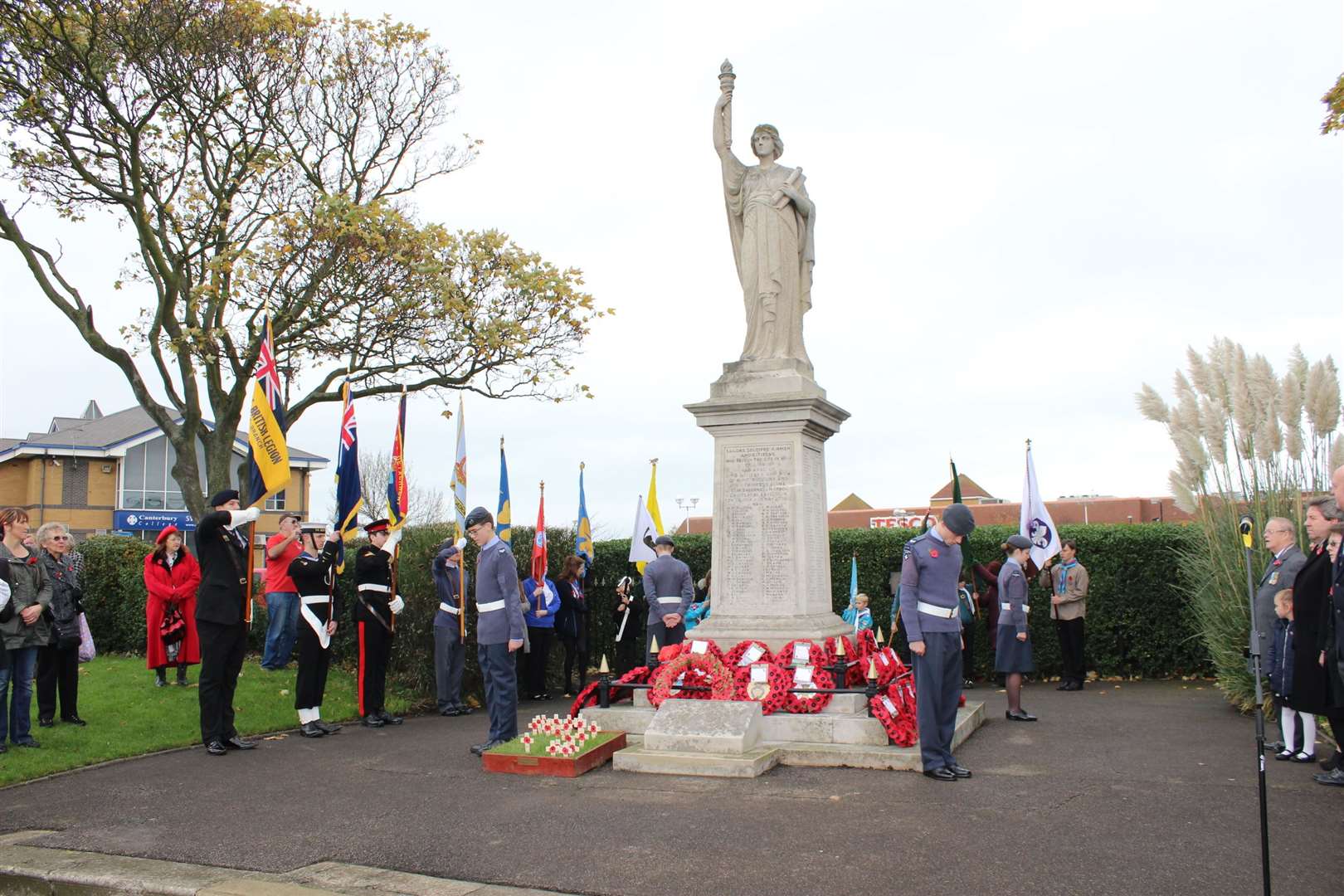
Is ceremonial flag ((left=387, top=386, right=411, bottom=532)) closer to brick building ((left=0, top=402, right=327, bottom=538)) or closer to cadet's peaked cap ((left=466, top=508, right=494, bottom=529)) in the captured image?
cadet's peaked cap ((left=466, top=508, right=494, bottom=529))

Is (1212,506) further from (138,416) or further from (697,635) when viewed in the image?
(138,416)

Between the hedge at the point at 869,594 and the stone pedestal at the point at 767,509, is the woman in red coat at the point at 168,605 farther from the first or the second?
the stone pedestal at the point at 767,509

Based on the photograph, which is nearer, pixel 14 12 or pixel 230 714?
pixel 230 714

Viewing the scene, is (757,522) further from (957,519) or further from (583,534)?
(583,534)

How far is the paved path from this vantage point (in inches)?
195

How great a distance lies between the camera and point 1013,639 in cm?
1009

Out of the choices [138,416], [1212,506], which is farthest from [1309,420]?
[138,416]

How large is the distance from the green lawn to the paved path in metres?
0.45

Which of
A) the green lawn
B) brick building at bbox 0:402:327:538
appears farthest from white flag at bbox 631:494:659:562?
brick building at bbox 0:402:327:538

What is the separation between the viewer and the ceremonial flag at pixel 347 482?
10062mm

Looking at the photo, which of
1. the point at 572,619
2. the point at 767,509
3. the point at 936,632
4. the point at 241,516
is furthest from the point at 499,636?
the point at 572,619

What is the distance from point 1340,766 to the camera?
6.93 metres

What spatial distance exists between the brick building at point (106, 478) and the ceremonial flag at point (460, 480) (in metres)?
29.7

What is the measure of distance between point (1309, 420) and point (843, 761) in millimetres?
5535
